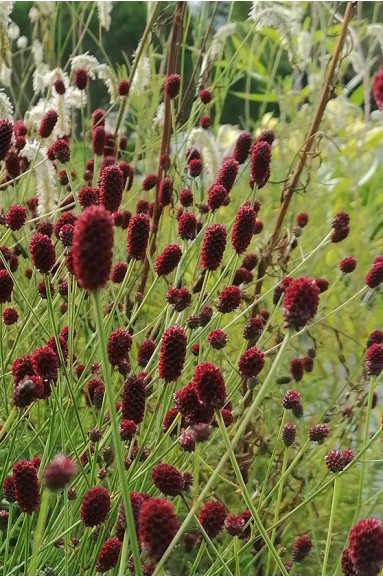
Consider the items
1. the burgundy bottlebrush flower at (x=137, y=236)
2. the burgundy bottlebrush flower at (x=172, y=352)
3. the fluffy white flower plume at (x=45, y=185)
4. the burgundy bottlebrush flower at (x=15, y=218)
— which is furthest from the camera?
the fluffy white flower plume at (x=45, y=185)

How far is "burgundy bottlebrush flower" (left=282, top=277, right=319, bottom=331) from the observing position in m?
0.61

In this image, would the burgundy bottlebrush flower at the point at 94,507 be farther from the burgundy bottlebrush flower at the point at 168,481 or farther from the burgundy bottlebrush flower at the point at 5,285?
the burgundy bottlebrush flower at the point at 5,285

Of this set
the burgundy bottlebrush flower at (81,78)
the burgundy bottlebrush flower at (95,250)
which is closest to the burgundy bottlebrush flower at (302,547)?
the burgundy bottlebrush flower at (95,250)

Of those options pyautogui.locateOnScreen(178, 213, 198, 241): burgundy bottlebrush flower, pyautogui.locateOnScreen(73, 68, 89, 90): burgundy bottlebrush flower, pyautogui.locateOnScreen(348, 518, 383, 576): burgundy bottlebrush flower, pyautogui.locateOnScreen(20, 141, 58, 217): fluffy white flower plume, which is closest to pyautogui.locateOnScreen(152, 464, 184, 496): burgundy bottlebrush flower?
pyautogui.locateOnScreen(348, 518, 383, 576): burgundy bottlebrush flower

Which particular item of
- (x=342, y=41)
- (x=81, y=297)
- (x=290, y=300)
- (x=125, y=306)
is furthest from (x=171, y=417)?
(x=342, y=41)

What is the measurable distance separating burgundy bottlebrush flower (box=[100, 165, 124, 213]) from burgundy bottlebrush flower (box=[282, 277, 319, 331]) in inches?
13.9

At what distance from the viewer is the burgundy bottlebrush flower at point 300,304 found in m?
0.61

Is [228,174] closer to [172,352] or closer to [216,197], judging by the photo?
[216,197]

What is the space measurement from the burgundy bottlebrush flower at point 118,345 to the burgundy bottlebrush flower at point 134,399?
0.11m

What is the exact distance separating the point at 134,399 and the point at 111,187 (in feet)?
0.85

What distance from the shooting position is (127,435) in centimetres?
83

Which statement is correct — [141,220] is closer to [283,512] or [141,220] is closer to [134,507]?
[134,507]

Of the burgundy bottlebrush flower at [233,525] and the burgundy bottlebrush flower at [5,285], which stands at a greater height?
the burgundy bottlebrush flower at [5,285]

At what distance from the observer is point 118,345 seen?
0.89 meters
